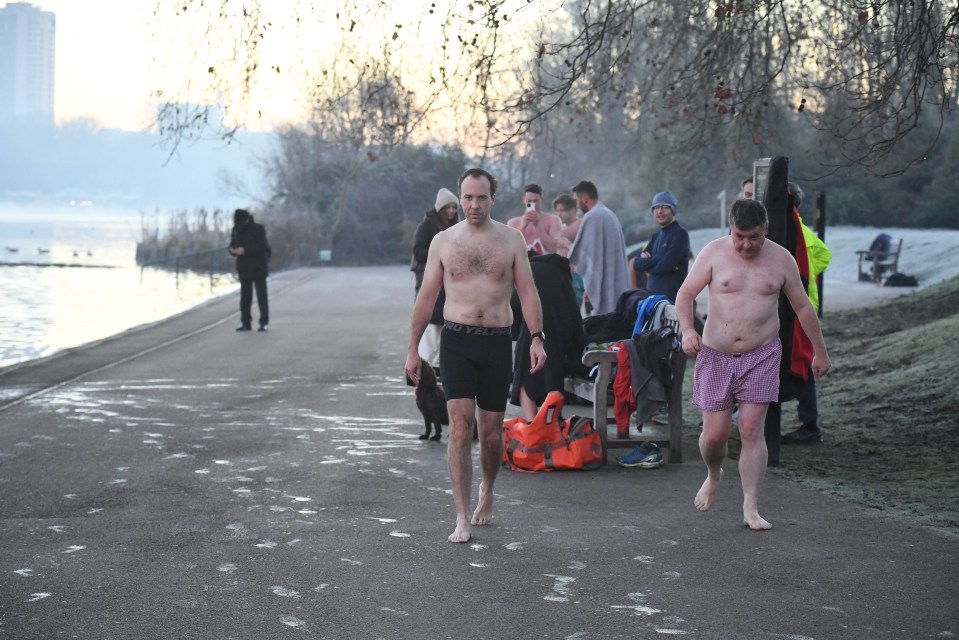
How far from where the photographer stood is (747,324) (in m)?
6.95

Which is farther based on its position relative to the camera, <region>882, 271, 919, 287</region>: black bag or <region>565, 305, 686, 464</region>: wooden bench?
<region>882, 271, 919, 287</region>: black bag

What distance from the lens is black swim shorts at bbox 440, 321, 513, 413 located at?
682 cm

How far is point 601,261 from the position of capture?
12250 millimetres

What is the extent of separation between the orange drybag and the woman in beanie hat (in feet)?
12.8

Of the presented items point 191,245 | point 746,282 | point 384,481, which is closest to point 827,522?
point 746,282

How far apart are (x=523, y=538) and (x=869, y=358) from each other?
32.6 ft

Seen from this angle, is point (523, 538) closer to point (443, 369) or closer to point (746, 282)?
point (443, 369)

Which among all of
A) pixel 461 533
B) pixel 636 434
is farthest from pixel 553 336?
pixel 461 533

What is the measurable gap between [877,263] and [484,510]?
27965 millimetres

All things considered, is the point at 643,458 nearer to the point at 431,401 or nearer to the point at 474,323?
the point at 431,401

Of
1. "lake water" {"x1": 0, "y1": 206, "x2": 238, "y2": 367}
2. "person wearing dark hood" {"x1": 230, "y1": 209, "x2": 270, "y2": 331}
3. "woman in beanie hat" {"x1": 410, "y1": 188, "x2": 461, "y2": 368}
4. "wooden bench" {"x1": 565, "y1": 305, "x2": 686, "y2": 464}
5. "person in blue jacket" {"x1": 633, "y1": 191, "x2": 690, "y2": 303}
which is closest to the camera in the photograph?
"wooden bench" {"x1": 565, "y1": 305, "x2": 686, "y2": 464}

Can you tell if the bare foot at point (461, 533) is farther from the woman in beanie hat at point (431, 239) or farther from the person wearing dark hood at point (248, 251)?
the person wearing dark hood at point (248, 251)

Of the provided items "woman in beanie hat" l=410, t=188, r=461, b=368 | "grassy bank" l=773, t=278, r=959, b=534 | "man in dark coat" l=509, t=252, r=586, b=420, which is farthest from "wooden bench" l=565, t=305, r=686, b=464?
"woman in beanie hat" l=410, t=188, r=461, b=368

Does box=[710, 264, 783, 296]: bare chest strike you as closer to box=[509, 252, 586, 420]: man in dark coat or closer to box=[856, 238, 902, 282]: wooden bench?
box=[509, 252, 586, 420]: man in dark coat
